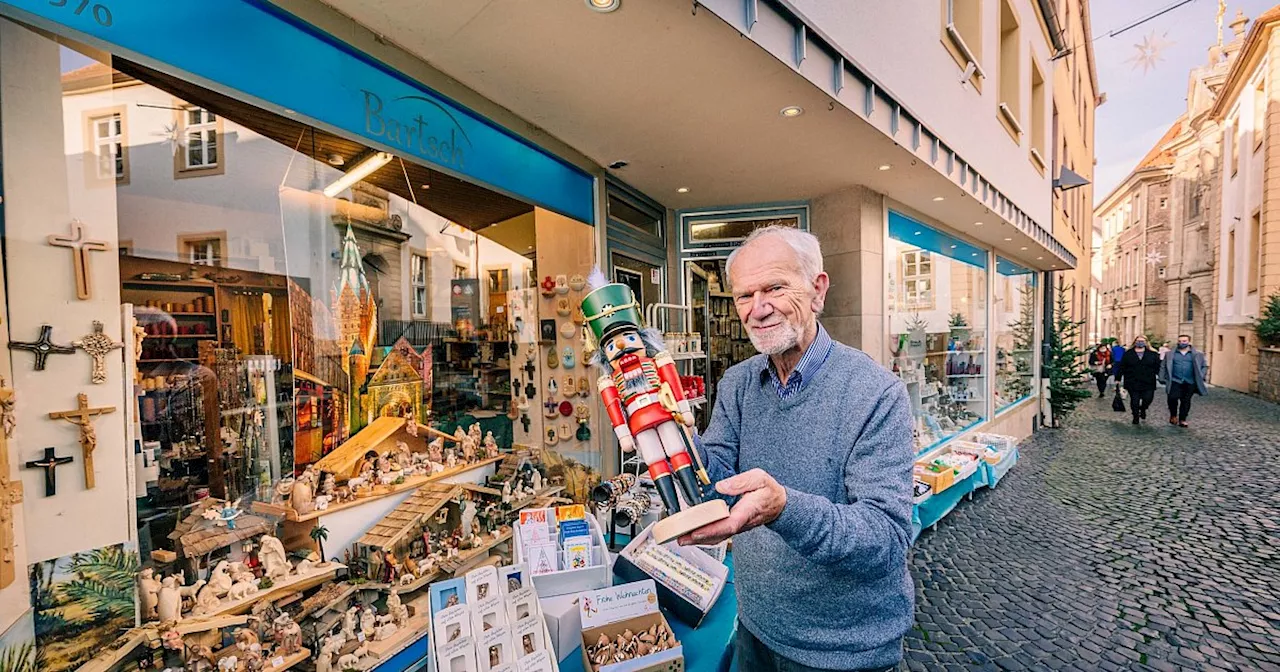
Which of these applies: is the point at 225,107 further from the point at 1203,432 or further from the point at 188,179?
the point at 1203,432

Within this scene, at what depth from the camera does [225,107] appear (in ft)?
6.91

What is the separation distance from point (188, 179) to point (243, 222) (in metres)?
0.24

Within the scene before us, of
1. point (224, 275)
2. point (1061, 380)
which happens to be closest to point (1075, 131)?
point (1061, 380)

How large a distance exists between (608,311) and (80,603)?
2.01 m

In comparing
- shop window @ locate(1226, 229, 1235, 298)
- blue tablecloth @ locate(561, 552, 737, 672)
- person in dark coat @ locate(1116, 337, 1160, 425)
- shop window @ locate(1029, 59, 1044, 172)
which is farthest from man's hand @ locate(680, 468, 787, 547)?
shop window @ locate(1226, 229, 1235, 298)

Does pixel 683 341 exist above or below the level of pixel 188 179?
below

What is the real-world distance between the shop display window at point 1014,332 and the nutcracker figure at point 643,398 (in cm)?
966

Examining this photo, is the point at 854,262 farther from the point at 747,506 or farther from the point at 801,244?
the point at 747,506

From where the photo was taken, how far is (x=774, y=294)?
152 centimetres

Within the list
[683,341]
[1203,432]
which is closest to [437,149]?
[683,341]

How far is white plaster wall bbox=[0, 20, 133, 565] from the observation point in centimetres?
161

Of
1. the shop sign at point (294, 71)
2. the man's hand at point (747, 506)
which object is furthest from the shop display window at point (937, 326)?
the man's hand at point (747, 506)

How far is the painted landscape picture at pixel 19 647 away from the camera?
1.58m

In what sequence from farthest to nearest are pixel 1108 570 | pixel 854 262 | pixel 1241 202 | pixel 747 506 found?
pixel 1241 202, pixel 854 262, pixel 1108 570, pixel 747 506
